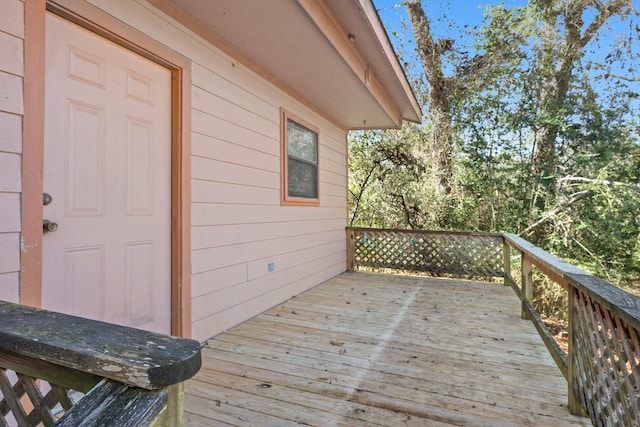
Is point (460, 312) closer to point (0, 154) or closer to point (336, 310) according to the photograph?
point (336, 310)

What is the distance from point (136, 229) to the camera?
2248 millimetres

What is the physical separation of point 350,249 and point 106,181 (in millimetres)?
4506

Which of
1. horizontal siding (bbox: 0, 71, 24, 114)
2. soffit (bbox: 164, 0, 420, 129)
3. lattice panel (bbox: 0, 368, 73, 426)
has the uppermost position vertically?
soffit (bbox: 164, 0, 420, 129)

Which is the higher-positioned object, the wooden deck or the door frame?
the door frame

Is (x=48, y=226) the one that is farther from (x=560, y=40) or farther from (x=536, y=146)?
(x=560, y=40)

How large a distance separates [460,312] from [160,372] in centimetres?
366

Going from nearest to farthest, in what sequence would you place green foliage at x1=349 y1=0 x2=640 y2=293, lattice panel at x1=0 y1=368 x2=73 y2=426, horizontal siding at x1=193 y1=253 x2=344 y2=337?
lattice panel at x1=0 y1=368 x2=73 y2=426, horizontal siding at x1=193 y1=253 x2=344 y2=337, green foliage at x1=349 y1=0 x2=640 y2=293

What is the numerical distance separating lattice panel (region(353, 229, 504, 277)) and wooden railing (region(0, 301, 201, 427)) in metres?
5.42

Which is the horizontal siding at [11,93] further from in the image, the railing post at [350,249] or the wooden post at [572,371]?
the railing post at [350,249]

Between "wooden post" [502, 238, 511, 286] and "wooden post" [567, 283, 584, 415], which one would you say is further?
"wooden post" [502, 238, 511, 286]

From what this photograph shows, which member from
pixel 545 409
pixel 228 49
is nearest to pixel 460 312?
pixel 545 409

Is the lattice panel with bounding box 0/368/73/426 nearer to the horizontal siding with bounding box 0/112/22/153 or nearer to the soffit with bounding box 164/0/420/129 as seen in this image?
the horizontal siding with bounding box 0/112/22/153

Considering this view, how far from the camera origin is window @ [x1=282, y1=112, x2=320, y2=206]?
4006mm

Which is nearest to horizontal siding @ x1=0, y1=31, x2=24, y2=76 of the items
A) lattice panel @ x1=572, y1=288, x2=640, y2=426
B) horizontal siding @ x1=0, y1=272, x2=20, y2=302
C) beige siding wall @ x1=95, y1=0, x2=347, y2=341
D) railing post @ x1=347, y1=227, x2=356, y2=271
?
beige siding wall @ x1=95, y1=0, x2=347, y2=341
